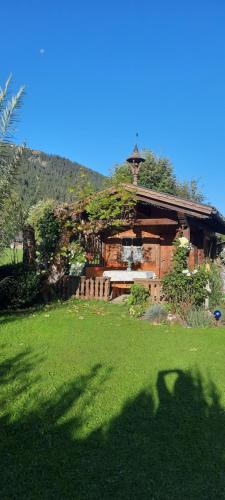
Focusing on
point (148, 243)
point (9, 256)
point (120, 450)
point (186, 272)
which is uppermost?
point (148, 243)

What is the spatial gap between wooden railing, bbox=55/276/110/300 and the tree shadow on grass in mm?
8478

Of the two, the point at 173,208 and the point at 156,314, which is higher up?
the point at 173,208

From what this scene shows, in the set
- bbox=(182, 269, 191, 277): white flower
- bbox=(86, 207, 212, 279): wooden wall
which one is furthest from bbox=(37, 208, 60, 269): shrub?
bbox=(182, 269, 191, 277): white flower

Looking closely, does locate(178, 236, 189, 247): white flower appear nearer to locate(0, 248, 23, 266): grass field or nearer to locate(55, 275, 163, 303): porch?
locate(55, 275, 163, 303): porch

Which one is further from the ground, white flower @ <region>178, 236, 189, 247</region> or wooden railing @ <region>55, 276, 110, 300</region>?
white flower @ <region>178, 236, 189, 247</region>

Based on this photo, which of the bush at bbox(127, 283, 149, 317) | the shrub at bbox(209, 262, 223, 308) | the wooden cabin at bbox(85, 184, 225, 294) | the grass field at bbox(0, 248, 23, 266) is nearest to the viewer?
the grass field at bbox(0, 248, 23, 266)

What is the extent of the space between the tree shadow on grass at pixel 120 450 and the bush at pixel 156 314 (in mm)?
5020

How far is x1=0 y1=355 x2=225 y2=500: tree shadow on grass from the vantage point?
322 cm

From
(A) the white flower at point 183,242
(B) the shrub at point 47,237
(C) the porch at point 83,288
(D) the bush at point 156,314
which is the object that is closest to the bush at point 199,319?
(D) the bush at point 156,314

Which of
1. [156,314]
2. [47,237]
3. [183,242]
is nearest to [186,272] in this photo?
[183,242]

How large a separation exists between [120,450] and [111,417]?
0.69 metres

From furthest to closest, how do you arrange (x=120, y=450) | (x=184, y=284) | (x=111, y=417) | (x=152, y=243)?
(x=152, y=243), (x=184, y=284), (x=111, y=417), (x=120, y=450)

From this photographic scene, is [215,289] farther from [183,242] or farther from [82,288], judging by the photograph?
[82,288]

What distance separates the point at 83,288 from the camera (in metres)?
13.9
